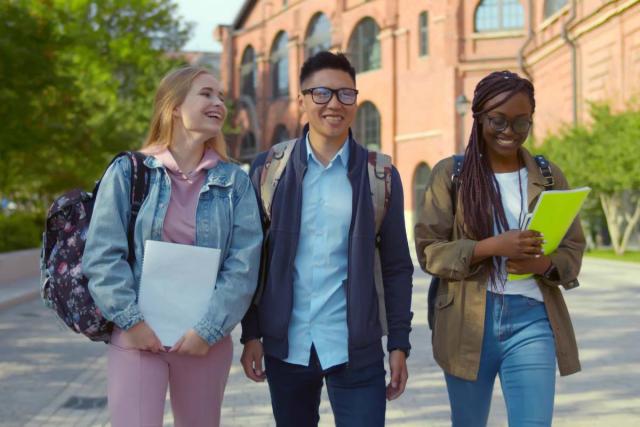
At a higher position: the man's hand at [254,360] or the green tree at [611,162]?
the green tree at [611,162]

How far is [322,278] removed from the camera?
3.36 m

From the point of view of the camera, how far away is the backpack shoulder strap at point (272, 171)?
346cm

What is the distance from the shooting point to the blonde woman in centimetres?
309

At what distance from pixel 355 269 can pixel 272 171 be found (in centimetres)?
51

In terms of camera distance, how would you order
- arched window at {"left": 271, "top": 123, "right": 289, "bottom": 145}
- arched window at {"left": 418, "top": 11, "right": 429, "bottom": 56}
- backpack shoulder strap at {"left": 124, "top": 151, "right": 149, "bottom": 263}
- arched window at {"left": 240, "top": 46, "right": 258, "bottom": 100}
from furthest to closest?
arched window at {"left": 240, "top": 46, "right": 258, "bottom": 100} < arched window at {"left": 271, "top": 123, "right": 289, "bottom": 145} < arched window at {"left": 418, "top": 11, "right": 429, "bottom": 56} < backpack shoulder strap at {"left": 124, "top": 151, "right": 149, "bottom": 263}

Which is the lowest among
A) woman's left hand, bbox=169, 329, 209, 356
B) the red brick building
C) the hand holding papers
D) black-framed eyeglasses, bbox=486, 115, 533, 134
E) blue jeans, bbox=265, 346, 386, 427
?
blue jeans, bbox=265, 346, 386, 427

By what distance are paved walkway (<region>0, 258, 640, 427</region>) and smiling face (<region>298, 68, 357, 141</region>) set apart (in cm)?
309

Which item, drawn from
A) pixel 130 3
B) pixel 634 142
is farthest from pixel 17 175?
pixel 130 3

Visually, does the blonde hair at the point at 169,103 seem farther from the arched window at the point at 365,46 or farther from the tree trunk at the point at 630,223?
the arched window at the point at 365,46

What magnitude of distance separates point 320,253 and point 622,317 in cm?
935

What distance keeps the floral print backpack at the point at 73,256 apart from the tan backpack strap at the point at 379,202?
86 centimetres

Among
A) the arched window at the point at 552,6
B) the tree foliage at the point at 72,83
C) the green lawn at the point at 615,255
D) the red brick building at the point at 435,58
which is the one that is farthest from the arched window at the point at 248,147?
the green lawn at the point at 615,255

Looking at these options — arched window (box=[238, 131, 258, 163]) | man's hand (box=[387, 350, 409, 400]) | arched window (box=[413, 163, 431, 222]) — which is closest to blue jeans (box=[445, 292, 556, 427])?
man's hand (box=[387, 350, 409, 400])

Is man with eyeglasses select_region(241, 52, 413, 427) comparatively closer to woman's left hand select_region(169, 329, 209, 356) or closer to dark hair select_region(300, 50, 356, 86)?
dark hair select_region(300, 50, 356, 86)
